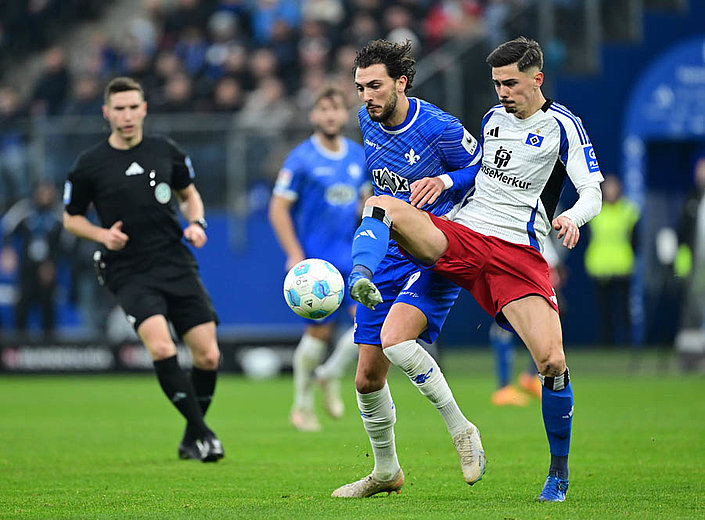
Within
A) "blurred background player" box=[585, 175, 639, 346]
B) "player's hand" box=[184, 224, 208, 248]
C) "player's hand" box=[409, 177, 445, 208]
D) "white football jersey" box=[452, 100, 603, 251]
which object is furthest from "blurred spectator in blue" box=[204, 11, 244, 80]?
"player's hand" box=[409, 177, 445, 208]

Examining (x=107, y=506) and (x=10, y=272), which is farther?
(x=10, y=272)

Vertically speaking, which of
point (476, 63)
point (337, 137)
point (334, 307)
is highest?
point (476, 63)

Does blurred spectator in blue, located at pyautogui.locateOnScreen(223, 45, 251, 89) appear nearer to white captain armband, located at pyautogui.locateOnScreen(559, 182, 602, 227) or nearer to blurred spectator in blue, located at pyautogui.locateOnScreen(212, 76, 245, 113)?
blurred spectator in blue, located at pyautogui.locateOnScreen(212, 76, 245, 113)

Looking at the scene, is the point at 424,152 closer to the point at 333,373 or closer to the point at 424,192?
the point at 424,192

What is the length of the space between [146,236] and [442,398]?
9.76ft

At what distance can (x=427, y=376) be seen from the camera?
255 inches

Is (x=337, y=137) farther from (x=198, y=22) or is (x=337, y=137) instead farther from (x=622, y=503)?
(x=198, y=22)

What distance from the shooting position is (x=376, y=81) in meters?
6.51

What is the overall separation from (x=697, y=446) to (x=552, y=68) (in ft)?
38.0

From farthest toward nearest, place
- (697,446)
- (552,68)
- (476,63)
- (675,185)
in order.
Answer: (675,185)
(552,68)
(476,63)
(697,446)

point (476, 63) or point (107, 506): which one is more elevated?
point (476, 63)

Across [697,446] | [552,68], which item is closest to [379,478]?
[697,446]

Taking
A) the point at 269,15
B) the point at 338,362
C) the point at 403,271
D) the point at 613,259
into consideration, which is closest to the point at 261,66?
the point at 269,15

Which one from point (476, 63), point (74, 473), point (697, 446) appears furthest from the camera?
point (476, 63)
